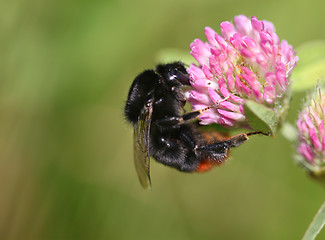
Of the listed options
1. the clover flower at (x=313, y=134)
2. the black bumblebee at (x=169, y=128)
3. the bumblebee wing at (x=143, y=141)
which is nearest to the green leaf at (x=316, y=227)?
the clover flower at (x=313, y=134)

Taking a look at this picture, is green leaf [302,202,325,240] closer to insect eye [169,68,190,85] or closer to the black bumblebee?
the black bumblebee

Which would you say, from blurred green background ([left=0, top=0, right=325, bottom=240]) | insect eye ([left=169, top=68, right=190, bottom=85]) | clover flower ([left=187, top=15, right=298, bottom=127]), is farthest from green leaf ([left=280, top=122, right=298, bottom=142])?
blurred green background ([left=0, top=0, right=325, bottom=240])

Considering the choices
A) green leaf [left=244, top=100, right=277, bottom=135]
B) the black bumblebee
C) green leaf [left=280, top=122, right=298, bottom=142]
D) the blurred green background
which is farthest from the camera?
the blurred green background

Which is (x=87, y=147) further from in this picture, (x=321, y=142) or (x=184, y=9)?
(x=321, y=142)

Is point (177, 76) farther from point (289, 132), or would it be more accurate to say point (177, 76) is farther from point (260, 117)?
point (289, 132)

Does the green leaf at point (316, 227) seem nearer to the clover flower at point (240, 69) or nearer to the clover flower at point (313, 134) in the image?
the clover flower at point (313, 134)

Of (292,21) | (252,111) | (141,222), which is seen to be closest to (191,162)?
(252,111)
